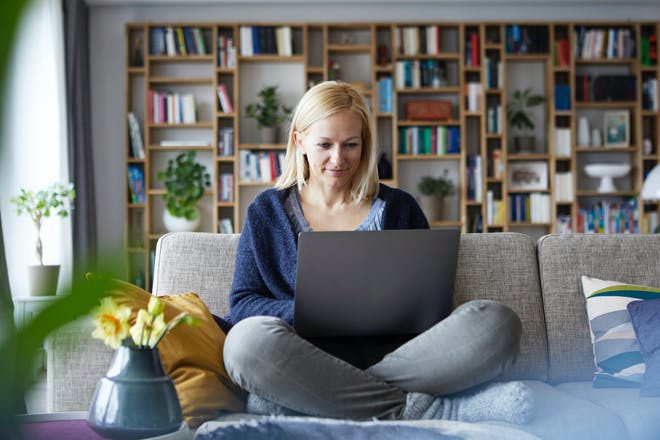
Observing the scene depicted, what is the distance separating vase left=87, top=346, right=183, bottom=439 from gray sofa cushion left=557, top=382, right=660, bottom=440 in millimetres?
1021

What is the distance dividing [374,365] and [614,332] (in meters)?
0.67

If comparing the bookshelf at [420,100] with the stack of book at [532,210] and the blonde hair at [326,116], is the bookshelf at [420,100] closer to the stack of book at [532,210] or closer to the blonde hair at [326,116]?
the stack of book at [532,210]

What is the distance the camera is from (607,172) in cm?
545

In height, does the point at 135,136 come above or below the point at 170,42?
below

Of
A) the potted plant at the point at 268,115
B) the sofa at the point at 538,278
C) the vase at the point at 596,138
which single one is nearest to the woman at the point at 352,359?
the sofa at the point at 538,278

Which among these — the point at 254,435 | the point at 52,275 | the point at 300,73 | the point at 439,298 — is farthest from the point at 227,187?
the point at 254,435

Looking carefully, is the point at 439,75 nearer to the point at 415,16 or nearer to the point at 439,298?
the point at 415,16

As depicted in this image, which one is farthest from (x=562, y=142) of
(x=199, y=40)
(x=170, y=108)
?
(x=170, y=108)

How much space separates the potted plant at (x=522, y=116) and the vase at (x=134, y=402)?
480 centimetres

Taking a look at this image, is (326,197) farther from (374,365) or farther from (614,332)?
(614,332)

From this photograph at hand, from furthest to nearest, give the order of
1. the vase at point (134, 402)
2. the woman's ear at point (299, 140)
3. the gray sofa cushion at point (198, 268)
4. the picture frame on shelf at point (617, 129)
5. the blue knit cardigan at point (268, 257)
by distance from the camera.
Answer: the picture frame on shelf at point (617, 129), the woman's ear at point (299, 140), the gray sofa cushion at point (198, 268), the blue knit cardigan at point (268, 257), the vase at point (134, 402)

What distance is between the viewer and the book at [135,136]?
211 inches

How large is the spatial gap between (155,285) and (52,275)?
1364 millimetres

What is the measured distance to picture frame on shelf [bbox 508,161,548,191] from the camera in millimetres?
5559
